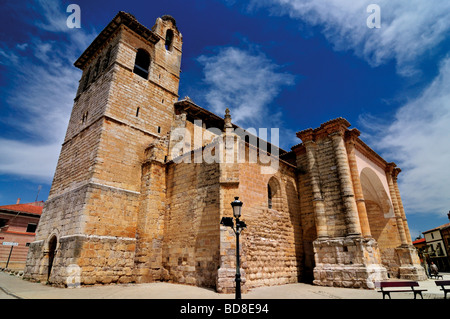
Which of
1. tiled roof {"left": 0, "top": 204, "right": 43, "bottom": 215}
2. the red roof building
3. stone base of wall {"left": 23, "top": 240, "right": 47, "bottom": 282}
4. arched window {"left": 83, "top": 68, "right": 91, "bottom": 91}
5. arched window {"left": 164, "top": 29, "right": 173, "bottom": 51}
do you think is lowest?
stone base of wall {"left": 23, "top": 240, "right": 47, "bottom": 282}

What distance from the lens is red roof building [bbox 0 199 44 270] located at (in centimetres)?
2016

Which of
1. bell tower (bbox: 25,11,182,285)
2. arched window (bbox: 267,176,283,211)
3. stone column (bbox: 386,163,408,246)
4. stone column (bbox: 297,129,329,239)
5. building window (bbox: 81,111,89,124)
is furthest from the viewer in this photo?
stone column (bbox: 386,163,408,246)

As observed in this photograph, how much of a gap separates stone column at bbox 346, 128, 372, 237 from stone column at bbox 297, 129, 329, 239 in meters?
1.55

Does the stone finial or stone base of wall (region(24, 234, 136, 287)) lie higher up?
the stone finial

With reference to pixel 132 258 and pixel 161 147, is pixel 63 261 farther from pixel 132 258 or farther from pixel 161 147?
pixel 161 147

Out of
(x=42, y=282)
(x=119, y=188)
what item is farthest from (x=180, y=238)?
(x=42, y=282)

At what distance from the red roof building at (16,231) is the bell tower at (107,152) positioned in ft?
37.8

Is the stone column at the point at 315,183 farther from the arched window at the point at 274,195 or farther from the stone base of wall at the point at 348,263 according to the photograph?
the arched window at the point at 274,195

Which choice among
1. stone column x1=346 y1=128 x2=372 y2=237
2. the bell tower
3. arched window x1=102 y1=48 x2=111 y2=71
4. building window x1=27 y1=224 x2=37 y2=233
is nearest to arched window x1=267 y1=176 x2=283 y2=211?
stone column x1=346 y1=128 x2=372 y2=237

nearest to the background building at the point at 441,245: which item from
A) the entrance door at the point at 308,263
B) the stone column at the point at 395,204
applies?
the stone column at the point at 395,204

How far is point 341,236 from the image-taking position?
10.9 meters

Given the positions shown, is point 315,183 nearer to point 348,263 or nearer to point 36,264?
point 348,263

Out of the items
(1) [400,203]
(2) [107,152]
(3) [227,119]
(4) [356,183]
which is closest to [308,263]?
(4) [356,183]

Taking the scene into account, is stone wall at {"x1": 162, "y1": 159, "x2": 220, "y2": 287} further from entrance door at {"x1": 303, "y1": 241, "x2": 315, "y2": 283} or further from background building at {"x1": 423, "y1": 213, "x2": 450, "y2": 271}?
background building at {"x1": 423, "y1": 213, "x2": 450, "y2": 271}
